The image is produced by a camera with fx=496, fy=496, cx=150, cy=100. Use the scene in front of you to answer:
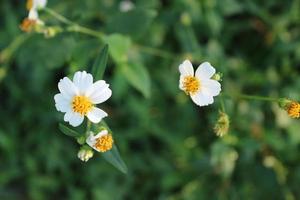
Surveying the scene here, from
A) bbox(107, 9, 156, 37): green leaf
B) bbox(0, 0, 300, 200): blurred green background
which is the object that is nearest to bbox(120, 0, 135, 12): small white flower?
bbox(0, 0, 300, 200): blurred green background

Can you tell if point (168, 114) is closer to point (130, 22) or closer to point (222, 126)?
point (130, 22)

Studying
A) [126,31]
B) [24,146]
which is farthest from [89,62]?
[24,146]

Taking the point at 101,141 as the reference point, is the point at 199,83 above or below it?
above

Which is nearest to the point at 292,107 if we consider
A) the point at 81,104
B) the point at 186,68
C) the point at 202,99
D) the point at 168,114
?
the point at 202,99

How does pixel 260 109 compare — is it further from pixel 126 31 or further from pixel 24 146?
pixel 24 146

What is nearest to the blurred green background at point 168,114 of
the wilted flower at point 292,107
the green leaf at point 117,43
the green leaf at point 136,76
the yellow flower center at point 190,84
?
the green leaf at point 136,76

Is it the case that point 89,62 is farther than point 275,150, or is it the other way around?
point 275,150
